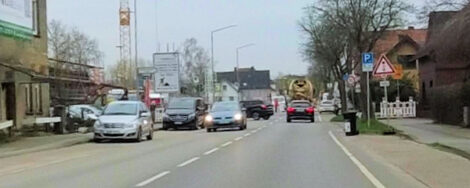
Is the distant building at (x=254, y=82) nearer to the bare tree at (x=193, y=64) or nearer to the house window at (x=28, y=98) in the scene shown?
the bare tree at (x=193, y=64)

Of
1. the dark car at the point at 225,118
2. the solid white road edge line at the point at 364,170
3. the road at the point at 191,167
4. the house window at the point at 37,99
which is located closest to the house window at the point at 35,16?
the house window at the point at 37,99

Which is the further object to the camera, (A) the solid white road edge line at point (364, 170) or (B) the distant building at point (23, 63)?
(B) the distant building at point (23, 63)

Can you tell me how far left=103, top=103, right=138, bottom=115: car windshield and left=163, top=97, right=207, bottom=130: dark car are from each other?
474 inches

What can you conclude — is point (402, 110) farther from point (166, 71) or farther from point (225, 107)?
point (225, 107)

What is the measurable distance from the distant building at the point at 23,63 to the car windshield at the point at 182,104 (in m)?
8.27

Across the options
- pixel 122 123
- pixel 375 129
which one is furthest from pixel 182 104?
pixel 122 123

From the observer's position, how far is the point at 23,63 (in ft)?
105

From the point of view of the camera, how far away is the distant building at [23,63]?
30656 millimetres

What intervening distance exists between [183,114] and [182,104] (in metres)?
1.31

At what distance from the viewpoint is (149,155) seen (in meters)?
22.7

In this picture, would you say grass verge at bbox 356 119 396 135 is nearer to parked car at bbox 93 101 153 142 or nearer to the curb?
parked car at bbox 93 101 153 142

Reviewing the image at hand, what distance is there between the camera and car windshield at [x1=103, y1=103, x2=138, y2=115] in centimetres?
3117

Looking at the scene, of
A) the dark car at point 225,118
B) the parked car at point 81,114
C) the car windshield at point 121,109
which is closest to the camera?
the car windshield at point 121,109

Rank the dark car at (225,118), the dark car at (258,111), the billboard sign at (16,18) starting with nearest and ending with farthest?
the billboard sign at (16,18)
the dark car at (225,118)
the dark car at (258,111)
